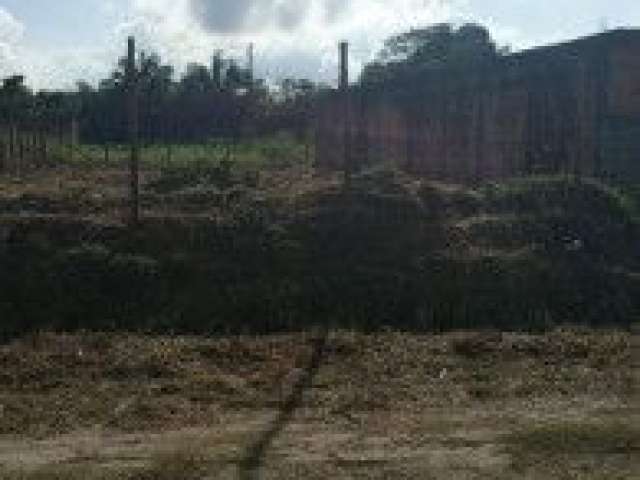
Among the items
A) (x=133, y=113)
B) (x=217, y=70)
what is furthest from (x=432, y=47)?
(x=133, y=113)

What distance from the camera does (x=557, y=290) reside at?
1408cm

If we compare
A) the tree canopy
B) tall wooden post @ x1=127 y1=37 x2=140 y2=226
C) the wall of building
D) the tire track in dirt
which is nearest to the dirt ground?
the tire track in dirt

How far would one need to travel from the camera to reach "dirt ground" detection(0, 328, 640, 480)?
7.85 meters

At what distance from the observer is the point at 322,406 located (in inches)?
373

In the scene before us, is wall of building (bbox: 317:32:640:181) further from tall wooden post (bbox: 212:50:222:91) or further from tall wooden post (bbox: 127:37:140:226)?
tall wooden post (bbox: 212:50:222:91)

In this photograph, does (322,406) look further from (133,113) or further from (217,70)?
(217,70)

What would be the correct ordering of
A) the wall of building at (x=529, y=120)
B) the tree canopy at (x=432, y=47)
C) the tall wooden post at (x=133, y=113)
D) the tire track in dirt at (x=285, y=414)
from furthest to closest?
the tree canopy at (x=432, y=47) < the wall of building at (x=529, y=120) < the tall wooden post at (x=133, y=113) < the tire track in dirt at (x=285, y=414)

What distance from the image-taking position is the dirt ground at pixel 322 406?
785 centimetres

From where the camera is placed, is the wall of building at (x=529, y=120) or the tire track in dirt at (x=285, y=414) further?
the wall of building at (x=529, y=120)

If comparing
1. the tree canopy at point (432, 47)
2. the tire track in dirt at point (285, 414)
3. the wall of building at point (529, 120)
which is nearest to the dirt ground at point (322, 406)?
the tire track in dirt at point (285, 414)

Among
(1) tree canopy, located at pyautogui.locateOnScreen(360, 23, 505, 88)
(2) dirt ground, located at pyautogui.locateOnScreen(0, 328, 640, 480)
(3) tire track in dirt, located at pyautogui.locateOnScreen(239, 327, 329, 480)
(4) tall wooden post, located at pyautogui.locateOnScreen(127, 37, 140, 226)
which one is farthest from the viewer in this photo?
(1) tree canopy, located at pyautogui.locateOnScreen(360, 23, 505, 88)

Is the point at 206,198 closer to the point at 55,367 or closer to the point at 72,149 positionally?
the point at 55,367

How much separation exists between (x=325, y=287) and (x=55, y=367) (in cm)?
377

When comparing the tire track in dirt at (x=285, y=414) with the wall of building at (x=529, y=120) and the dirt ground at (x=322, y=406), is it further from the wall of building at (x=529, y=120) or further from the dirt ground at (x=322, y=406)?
the wall of building at (x=529, y=120)
